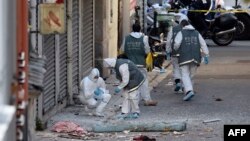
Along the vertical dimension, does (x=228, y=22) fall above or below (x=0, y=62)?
below

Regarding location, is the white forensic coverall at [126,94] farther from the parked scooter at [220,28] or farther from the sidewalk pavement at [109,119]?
the parked scooter at [220,28]

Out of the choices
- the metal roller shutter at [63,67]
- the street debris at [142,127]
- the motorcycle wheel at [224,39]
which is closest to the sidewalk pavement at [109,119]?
the street debris at [142,127]

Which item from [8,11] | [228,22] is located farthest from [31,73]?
[228,22]

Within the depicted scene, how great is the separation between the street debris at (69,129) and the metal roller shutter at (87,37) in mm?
4294

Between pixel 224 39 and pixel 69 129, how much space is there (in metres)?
16.5

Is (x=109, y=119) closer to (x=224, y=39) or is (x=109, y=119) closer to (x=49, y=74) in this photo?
(x=49, y=74)

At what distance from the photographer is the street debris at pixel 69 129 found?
35.0ft

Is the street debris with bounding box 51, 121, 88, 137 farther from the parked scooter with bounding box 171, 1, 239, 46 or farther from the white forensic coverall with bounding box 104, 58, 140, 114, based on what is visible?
the parked scooter with bounding box 171, 1, 239, 46

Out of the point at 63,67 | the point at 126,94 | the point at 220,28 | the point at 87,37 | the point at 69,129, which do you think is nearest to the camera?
the point at 69,129

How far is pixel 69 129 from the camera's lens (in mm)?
10781

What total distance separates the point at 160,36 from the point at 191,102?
8120 mm

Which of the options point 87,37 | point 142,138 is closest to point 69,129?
point 142,138

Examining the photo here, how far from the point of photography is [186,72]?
14.6m

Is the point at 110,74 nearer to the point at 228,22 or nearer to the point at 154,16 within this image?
the point at 154,16
